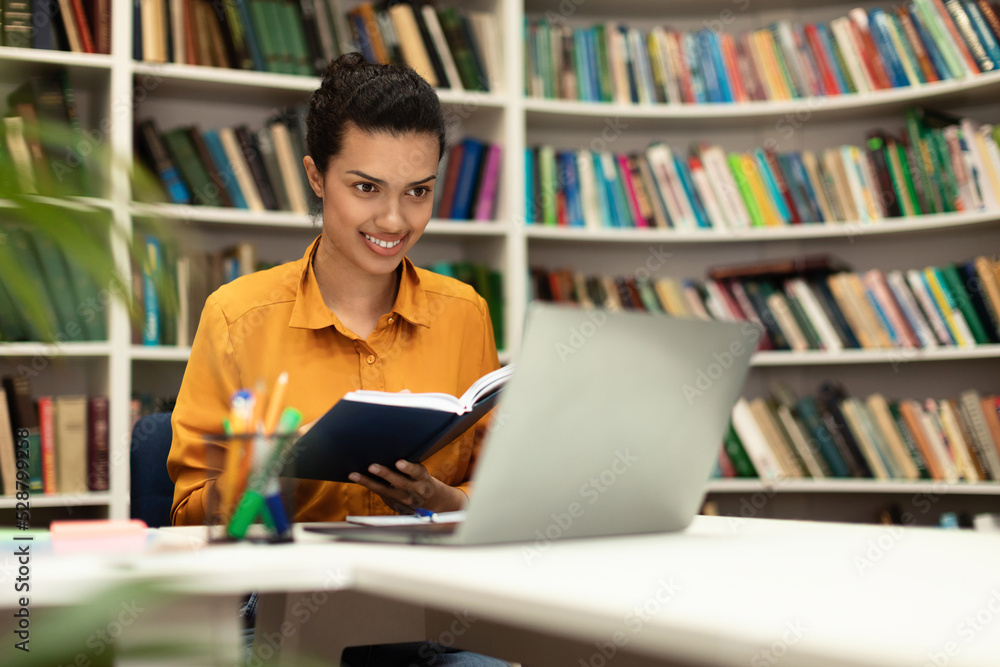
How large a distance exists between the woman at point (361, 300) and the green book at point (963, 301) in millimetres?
1587

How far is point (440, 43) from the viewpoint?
8.53ft

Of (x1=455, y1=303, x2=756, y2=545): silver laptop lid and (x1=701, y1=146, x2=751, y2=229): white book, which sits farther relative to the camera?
(x1=701, y1=146, x2=751, y2=229): white book

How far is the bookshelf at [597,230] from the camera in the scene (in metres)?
2.30

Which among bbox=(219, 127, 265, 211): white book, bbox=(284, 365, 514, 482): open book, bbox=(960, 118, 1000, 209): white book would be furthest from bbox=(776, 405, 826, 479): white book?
bbox=(284, 365, 514, 482): open book

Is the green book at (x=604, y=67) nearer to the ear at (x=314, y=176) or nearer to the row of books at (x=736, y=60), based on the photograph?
the row of books at (x=736, y=60)

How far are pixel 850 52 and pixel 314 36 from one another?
5.24 ft

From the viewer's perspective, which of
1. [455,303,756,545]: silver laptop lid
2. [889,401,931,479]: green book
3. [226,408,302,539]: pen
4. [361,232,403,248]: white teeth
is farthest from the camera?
[889,401,931,479]: green book

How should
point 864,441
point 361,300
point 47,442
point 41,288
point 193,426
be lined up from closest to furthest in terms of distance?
point 41,288 → point 193,426 → point 361,300 → point 47,442 → point 864,441

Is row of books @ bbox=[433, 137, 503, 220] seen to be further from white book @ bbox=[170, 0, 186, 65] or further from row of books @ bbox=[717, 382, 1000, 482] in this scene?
row of books @ bbox=[717, 382, 1000, 482]

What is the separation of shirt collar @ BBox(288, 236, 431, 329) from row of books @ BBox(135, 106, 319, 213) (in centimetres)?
95

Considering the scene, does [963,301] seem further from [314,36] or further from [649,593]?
[649,593]

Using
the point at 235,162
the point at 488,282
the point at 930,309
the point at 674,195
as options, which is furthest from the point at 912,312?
the point at 235,162

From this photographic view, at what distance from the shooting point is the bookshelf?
2.30m

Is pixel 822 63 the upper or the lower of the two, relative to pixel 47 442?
upper
